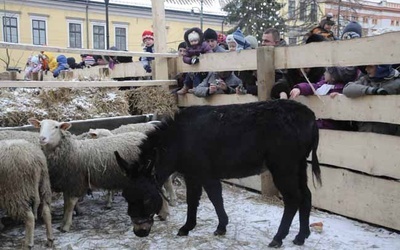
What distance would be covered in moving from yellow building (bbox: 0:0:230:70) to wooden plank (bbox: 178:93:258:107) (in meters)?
26.1

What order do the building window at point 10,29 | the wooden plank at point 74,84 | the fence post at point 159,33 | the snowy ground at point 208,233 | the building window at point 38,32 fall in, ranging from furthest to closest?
1. the building window at point 38,32
2. the building window at point 10,29
3. the fence post at point 159,33
4. the wooden plank at point 74,84
5. the snowy ground at point 208,233

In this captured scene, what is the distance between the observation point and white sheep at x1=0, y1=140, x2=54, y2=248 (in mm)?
4387

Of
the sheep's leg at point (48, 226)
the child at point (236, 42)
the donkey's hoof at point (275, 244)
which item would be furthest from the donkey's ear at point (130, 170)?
the child at point (236, 42)

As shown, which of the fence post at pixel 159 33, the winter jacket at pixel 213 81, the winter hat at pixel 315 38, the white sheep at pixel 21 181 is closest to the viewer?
the white sheep at pixel 21 181

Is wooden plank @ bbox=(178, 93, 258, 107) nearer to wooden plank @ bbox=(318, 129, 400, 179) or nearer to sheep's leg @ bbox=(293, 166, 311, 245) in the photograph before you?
wooden plank @ bbox=(318, 129, 400, 179)

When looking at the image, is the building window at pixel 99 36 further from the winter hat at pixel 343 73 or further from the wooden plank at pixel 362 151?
the wooden plank at pixel 362 151

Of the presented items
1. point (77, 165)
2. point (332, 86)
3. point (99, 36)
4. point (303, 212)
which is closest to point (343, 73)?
point (332, 86)

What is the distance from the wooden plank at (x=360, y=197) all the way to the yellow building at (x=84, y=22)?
1129 inches

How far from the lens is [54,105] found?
639 cm

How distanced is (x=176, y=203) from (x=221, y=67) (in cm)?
222

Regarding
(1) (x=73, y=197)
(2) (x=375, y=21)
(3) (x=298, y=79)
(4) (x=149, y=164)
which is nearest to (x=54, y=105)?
(1) (x=73, y=197)

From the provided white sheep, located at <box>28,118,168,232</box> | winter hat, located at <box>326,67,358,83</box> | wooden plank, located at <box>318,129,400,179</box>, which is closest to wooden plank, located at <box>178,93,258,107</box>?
winter hat, located at <box>326,67,358,83</box>

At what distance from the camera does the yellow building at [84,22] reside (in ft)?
112

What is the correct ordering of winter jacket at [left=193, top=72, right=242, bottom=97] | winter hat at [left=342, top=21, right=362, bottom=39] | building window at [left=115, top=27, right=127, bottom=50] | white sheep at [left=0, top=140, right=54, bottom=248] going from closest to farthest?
1. white sheep at [left=0, top=140, right=54, bottom=248]
2. winter hat at [left=342, top=21, right=362, bottom=39]
3. winter jacket at [left=193, top=72, right=242, bottom=97]
4. building window at [left=115, top=27, right=127, bottom=50]
